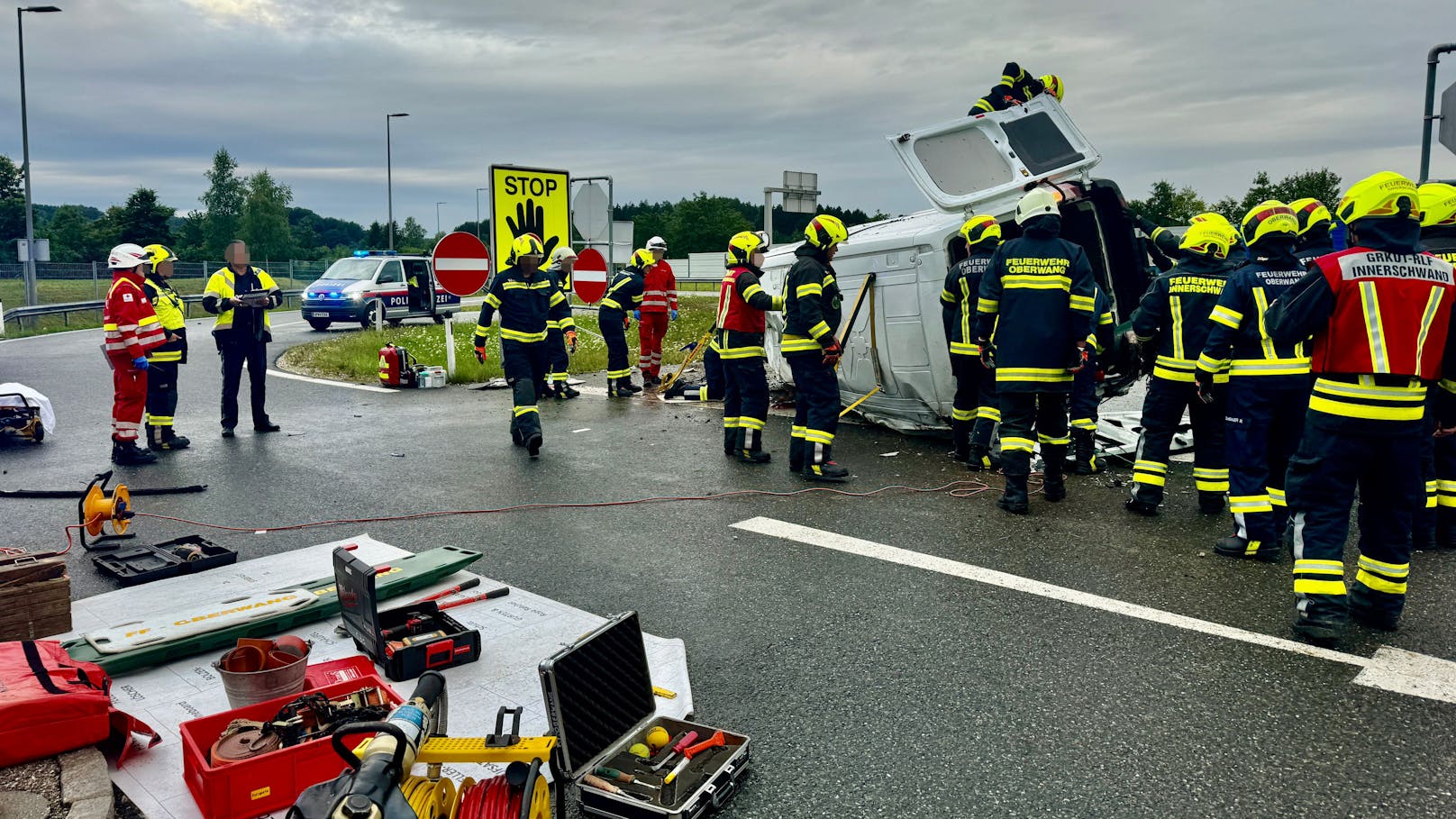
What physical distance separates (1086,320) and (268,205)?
71596 millimetres

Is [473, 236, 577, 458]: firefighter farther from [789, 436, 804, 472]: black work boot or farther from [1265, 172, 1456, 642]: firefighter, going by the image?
[1265, 172, 1456, 642]: firefighter

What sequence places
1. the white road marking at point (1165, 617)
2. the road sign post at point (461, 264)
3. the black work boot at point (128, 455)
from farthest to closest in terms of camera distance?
the road sign post at point (461, 264) → the black work boot at point (128, 455) → the white road marking at point (1165, 617)

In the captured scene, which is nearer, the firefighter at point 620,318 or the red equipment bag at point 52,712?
the red equipment bag at point 52,712

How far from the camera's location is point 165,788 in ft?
10.0

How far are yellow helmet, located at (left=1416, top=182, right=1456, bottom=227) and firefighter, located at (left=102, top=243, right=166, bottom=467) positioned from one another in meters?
9.39

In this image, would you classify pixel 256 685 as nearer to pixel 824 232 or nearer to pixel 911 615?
pixel 911 615

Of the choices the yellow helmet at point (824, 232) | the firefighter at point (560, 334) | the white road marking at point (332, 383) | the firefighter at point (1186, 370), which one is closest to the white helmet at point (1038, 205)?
the firefighter at point (1186, 370)

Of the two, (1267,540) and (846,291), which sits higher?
(846,291)

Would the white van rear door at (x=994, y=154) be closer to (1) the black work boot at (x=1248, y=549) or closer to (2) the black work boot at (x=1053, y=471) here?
(2) the black work boot at (x=1053, y=471)

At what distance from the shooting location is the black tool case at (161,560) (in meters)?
5.22

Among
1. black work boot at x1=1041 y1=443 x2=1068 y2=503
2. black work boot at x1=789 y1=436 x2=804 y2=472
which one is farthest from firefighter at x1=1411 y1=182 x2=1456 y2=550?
black work boot at x1=789 y1=436 x2=804 y2=472

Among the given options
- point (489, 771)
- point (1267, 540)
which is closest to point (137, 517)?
point (489, 771)

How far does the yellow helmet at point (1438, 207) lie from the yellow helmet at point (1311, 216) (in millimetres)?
744

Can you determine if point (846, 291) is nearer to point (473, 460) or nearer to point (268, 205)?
point (473, 460)
